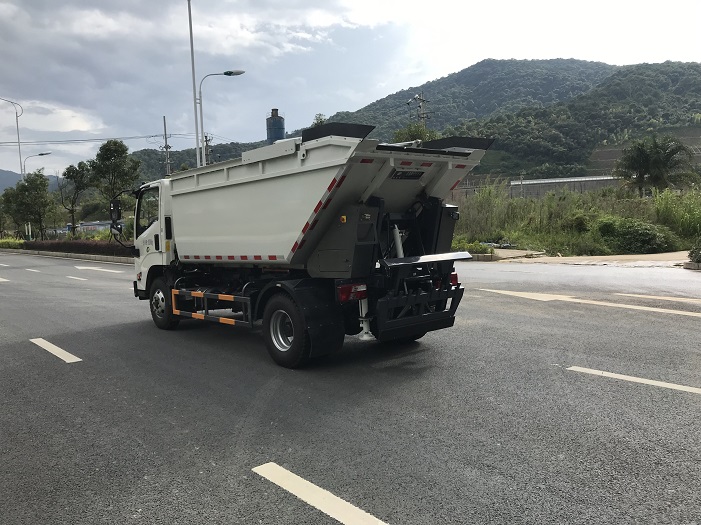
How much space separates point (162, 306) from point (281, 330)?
3.30 m

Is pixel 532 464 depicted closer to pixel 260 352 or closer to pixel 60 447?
pixel 60 447

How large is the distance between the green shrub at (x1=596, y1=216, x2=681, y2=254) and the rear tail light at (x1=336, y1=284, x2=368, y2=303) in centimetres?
1864

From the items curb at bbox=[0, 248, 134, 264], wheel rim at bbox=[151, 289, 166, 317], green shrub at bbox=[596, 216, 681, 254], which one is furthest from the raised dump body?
curb at bbox=[0, 248, 134, 264]

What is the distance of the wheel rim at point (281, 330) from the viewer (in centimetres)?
647

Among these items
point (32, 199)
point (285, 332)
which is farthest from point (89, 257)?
point (285, 332)

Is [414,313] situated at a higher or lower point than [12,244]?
lower

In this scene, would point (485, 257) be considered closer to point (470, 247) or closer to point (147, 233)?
point (470, 247)

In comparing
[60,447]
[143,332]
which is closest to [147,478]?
[60,447]

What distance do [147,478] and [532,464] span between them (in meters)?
2.60

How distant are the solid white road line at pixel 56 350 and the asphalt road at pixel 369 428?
95 millimetres

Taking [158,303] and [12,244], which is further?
[12,244]

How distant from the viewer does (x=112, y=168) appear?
3675 cm

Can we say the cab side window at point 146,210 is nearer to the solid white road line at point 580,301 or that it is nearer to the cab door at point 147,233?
the cab door at point 147,233

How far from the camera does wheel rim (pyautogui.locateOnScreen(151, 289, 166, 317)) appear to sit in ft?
29.3
